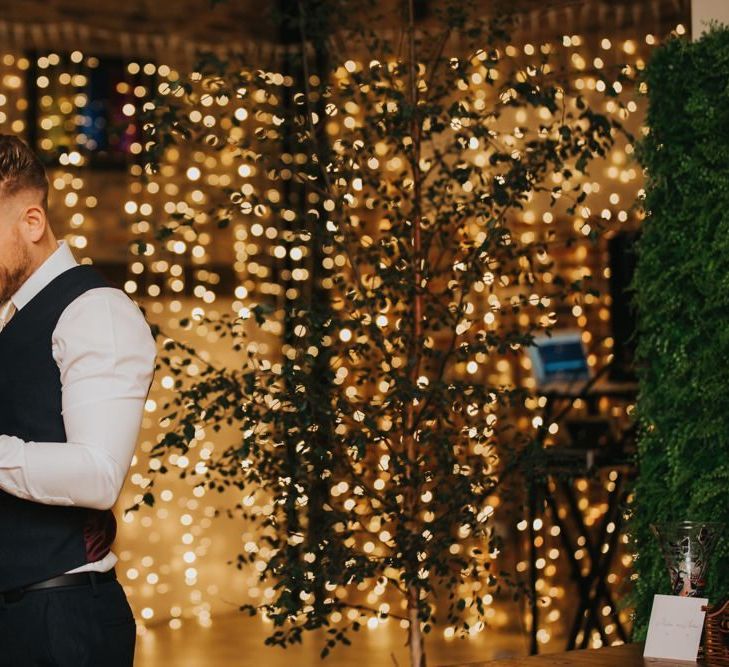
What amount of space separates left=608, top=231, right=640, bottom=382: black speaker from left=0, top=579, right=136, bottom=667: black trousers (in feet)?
13.8

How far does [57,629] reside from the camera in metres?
1.91

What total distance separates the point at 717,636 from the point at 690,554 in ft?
0.63

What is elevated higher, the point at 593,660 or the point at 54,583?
the point at 54,583

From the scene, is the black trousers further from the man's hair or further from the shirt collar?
the man's hair

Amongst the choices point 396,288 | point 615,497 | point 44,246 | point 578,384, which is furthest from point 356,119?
Result: point 44,246

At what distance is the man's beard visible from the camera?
1966mm

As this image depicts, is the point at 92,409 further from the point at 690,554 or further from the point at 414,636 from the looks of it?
the point at 414,636

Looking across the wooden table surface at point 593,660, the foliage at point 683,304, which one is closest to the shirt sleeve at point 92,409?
the wooden table surface at point 593,660

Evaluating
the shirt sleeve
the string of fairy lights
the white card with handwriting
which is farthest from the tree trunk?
the shirt sleeve

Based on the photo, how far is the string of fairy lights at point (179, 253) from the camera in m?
6.55

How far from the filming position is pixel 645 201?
3.50 meters

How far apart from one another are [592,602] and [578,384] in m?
1.66

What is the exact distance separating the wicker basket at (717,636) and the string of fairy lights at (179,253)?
343cm

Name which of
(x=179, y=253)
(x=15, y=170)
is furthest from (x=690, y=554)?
(x=179, y=253)
